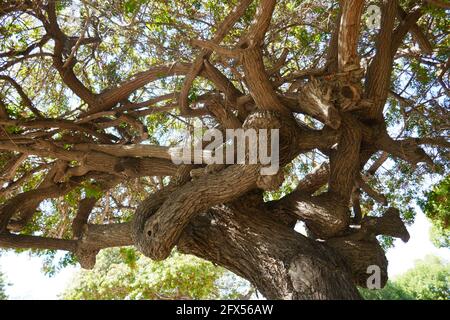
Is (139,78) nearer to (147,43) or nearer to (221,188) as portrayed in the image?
(147,43)

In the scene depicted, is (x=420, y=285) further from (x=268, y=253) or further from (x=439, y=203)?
(x=268, y=253)

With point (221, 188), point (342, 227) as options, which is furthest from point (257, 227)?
point (342, 227)

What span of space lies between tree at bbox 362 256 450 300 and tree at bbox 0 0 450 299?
37.2ft

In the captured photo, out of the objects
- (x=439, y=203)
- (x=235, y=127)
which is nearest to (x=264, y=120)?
(x=235, y=127)

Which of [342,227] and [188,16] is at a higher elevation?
[188,16]

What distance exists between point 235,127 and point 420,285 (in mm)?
16586

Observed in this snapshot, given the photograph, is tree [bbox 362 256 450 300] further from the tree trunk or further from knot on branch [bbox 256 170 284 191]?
knot on branch [bbox 256 170 284 191]

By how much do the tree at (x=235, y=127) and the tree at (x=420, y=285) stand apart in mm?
11344

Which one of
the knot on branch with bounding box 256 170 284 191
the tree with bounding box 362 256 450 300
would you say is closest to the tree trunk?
the knot on branch with bounding box 256 170 284 191

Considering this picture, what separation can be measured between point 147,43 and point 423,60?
4027 millimetres

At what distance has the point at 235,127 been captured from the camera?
496 cm

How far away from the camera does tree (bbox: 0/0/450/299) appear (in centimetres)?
450

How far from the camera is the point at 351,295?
13.0 feet
